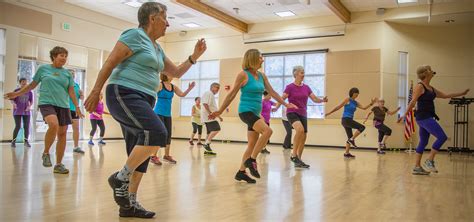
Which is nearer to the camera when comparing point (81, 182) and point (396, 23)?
point (81, 182)

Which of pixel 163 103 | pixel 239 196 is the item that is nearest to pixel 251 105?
pixel 239 196

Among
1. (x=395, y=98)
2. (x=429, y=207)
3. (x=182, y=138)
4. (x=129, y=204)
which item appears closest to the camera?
(x=129, y=204)

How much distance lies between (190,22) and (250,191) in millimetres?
10797

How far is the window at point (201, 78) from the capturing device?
47.1 ft

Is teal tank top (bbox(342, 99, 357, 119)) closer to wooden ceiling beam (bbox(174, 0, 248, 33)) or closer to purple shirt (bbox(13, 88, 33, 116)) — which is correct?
wooden ceiling beam (bbox(174, 0, 248, 33))

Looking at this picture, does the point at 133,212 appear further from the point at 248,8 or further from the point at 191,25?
the point at 191,25

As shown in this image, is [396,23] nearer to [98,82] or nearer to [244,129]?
[244,129]

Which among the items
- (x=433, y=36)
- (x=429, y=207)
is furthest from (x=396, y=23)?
(x=429, y=207)

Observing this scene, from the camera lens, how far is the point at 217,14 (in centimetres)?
1189

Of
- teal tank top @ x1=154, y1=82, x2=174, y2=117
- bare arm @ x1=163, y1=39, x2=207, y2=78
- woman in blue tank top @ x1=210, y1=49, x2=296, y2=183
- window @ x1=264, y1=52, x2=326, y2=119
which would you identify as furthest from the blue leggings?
window @ x1=264, y1=52, x2=326, y2=119

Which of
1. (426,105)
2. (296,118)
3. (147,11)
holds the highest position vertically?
(147,11)

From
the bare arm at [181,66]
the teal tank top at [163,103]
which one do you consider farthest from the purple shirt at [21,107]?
the bare arm at [181,66]

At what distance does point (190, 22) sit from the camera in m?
13.5

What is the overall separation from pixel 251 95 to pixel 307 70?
28.6 feet
